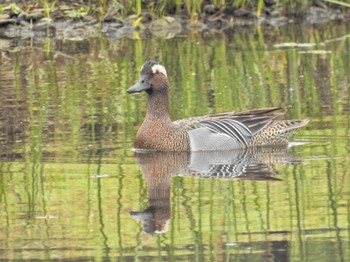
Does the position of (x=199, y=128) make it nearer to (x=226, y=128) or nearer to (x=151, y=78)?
(x=226, y=128)

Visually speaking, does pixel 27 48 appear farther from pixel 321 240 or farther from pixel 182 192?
pixel 321 240

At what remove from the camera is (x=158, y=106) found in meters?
11.3

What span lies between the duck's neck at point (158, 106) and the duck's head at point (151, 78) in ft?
0.12

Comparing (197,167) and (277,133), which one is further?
(277,133)

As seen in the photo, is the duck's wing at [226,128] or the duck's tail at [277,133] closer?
the duck's wing at [226,128]

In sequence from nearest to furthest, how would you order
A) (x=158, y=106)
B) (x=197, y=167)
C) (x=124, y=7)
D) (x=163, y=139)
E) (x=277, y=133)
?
1. (x=197, y=167)
2. (x=163, y=139)
3. (x=277, y=133)
4. (x=158, y=106)
5. (x=124, y=7)

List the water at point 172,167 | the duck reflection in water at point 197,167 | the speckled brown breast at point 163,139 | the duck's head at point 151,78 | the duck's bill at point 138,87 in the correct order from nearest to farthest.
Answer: the water at point 172,167, the duck reflection in water at point 197,167, the speckled brown breast at point 163,139, the duck's bill at point 138,87, the duck's head at point 151,78

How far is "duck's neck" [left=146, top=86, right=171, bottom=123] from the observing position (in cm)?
1122

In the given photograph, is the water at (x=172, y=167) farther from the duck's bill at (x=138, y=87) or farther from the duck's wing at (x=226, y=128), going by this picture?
the duck's bill at (x=138, y=87)

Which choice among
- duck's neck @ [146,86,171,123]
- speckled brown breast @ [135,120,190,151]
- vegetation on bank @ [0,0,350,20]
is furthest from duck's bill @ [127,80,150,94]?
vegetation on bank @ [0,0,350,20]

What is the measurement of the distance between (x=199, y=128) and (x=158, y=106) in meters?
0.51

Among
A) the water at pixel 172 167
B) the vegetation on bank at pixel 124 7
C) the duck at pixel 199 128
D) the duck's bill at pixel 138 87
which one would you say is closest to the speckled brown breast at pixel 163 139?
the duck at pixel 199 128

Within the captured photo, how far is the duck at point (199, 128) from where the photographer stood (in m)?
10.9

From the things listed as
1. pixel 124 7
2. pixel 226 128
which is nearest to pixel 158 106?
pixel 226 128
